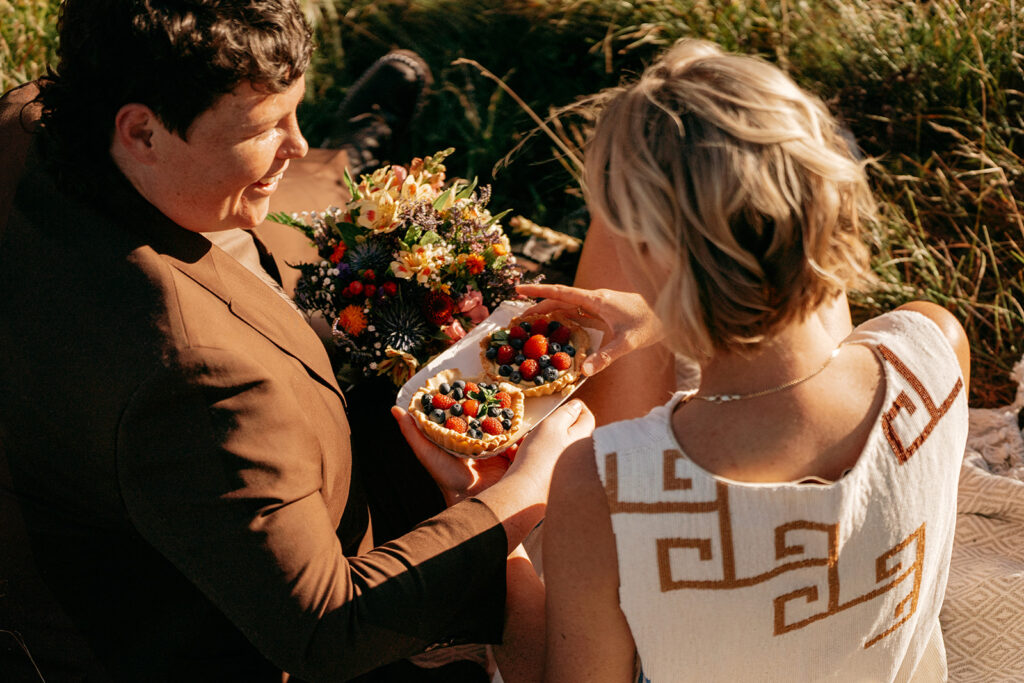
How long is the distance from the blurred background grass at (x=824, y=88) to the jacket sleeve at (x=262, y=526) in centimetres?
173

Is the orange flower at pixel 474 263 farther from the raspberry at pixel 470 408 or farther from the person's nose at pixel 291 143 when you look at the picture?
the person's nose at pixel 291 143

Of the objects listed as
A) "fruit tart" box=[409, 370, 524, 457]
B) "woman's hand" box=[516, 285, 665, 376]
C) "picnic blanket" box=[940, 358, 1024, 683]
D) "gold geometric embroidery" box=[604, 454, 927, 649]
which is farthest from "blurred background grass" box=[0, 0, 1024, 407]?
"gold geometric embroidery" box=[604, 454, 927, 649]

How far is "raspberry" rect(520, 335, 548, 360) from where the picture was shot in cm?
224

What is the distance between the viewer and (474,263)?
2303mm

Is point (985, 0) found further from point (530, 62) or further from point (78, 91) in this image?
point (78, 91)

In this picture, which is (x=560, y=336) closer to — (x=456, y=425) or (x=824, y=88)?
(x=456, y=425)

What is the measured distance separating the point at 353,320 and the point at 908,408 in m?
1.48

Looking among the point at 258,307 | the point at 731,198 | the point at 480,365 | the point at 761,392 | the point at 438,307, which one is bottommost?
the point at 480,365

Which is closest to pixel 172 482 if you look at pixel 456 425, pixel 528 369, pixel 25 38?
pixel 456 425

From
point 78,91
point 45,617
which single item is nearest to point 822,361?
point 78,91

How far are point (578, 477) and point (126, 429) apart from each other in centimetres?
76

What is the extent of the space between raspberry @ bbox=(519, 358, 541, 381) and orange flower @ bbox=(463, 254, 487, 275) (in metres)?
0.31

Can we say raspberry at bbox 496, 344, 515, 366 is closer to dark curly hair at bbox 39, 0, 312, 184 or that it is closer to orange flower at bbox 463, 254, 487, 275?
orange flower at bbox 463, 254, 487, 275

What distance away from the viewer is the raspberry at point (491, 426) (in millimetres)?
2062
